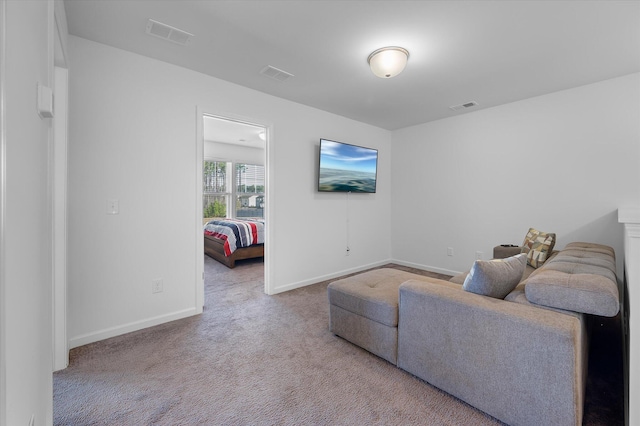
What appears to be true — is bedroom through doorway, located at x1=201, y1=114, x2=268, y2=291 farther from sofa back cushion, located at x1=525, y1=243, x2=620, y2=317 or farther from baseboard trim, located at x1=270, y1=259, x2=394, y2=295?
sofa back cushion, located at x1=525, y1=243, x2=620, y2=317

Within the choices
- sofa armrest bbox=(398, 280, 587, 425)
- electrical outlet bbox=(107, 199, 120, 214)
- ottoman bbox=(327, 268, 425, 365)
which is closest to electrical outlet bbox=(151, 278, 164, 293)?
electrical outlet bbox=(107, 199, 120, 214)

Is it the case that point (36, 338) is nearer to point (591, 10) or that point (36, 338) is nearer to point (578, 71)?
point (591, 10)

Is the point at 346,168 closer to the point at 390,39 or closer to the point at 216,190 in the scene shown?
the point at 390,39

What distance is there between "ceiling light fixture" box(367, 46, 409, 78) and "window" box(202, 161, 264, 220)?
17.3 ft

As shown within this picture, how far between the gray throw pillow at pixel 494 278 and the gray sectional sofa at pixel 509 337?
0.07 feet

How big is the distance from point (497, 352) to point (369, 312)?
2.73ft

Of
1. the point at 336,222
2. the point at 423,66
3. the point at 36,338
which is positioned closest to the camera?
the point at 36,338

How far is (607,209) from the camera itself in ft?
9.90

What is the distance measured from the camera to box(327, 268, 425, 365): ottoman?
1.96m

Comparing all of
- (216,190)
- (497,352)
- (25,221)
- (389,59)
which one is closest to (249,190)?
(216,190)

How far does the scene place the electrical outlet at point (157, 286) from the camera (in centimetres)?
263

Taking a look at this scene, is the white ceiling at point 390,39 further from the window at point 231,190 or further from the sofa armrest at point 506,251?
the window at point 231,190

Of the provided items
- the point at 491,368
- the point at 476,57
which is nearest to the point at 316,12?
the point at 476,57

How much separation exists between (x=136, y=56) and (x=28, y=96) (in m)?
1.88
